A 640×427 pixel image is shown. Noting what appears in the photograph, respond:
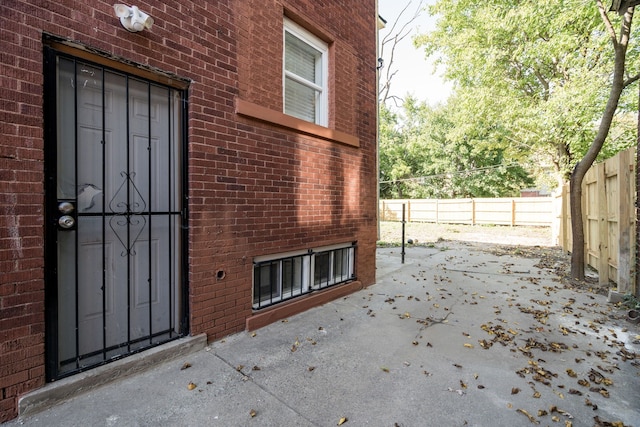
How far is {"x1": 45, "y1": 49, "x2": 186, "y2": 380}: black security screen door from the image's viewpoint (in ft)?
6.86

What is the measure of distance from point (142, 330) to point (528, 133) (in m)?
13.6

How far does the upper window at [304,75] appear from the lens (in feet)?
12.3

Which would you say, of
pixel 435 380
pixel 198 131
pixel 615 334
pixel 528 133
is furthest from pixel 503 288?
pixel 528 133

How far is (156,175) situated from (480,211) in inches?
A: 755

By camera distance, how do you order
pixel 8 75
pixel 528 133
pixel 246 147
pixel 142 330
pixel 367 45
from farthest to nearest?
pixel 528 133, pixel 367 45, pixel 246 147, pixel 142 330, pixel 8 75

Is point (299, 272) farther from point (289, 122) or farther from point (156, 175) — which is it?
point (156, 175)

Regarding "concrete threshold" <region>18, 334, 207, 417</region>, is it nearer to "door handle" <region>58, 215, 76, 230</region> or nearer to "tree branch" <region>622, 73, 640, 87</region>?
"door handle" <region>58, 215, 76, 230</region>

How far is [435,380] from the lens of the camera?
2344 mm

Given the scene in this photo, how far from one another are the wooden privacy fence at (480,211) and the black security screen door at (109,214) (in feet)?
42.6

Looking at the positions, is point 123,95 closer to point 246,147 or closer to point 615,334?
point 246,147

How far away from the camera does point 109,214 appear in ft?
7.44

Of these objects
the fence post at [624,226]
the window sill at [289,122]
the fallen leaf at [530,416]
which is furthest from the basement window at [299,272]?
the fence post at [624,226]

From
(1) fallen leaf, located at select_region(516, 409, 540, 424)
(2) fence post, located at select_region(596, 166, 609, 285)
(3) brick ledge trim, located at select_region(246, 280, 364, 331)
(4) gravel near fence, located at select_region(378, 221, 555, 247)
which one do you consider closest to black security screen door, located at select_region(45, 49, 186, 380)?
(3) brick ledge trim, located at select_region(246, 280, 364, 331)

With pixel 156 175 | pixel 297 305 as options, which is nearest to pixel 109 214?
pixel 156 175
